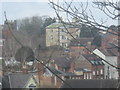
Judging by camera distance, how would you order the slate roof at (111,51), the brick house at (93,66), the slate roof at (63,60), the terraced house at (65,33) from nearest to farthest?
the terraced house at (65,33) → the slate roof at (111,51) → the brick house at (93,66) → the slate roof at (63,60)

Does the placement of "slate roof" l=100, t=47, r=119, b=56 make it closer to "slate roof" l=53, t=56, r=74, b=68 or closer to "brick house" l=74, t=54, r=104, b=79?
"brick house" l=74, t=54, r=104, b=79

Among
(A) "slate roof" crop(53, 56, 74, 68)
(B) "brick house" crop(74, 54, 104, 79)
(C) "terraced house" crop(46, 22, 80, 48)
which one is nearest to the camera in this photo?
(C) "terraced house" crop(46, 22, 80, 48)

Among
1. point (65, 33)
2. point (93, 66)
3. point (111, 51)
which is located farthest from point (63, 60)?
point (65, 33)

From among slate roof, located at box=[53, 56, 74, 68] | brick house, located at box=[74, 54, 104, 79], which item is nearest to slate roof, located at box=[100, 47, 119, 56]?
brick house, located at box=[74, 54, 104, 79]

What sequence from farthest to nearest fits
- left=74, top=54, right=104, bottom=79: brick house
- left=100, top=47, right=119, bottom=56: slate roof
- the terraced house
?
left=74, top=54, right=104, bottom=79: brick house < left=100, top=47, right=119, bottom=56: slate roof < the terraced house

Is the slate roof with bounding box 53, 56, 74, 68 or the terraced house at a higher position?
the terraced house

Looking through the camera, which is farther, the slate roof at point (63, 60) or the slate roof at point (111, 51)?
the slate roof at point (63, 60)

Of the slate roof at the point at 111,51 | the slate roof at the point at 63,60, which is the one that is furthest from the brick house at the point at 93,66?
the slate roof at the point at 63,60

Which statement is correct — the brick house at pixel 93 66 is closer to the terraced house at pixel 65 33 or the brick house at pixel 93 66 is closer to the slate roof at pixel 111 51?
the slate roof at pixel 111 51

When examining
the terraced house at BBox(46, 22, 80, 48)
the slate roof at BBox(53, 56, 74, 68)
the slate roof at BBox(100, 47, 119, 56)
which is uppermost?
the terraced house at BBox(46, 22, 80, 48)

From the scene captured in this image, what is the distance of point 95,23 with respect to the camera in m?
1.04

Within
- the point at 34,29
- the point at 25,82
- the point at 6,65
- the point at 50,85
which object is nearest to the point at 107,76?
the point at 34,29

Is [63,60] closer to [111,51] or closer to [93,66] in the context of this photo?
[93,66]

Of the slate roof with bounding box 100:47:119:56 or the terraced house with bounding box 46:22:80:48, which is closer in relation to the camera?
the terraced house with bounding box 46:22:80:48
